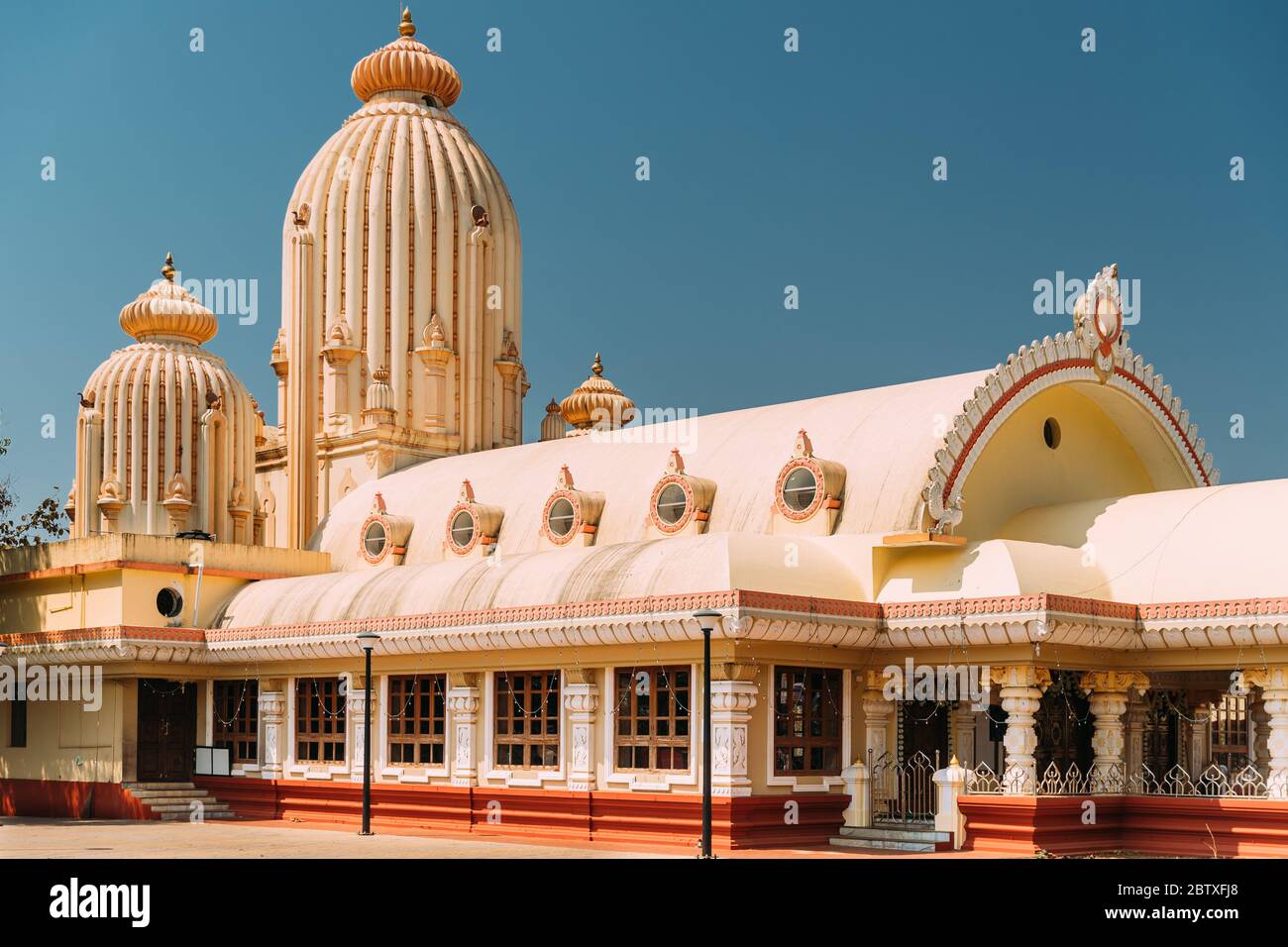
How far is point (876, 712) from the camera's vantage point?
1123 inches

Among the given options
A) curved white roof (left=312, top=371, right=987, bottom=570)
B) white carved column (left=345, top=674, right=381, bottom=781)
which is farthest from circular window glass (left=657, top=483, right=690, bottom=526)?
white carved column (left=345, top=674, right=381, bottom=781)

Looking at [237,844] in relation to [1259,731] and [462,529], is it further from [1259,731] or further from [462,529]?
[1259,731]

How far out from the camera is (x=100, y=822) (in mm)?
34281

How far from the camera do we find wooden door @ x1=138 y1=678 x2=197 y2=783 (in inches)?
1425

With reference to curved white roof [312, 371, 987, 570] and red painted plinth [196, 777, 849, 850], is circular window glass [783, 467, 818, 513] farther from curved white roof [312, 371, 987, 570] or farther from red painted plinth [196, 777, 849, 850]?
red painted plinth [196, 777, 849, 850]

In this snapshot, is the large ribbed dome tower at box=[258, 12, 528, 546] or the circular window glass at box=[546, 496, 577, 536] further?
the large ribbed dome tower at box=[258, 12, 528, 546]

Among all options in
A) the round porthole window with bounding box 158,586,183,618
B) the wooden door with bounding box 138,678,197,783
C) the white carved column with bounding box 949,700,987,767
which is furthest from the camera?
the round porthole window with bounding box 158,586,183,618

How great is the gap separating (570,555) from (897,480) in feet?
19.2

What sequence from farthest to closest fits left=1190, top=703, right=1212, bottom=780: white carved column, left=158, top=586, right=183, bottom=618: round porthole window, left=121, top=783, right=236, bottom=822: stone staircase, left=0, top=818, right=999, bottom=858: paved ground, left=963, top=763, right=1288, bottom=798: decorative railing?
1. left=158, top=586, right=183, bottom=618: round porthole window
2. left=121, top=783, right=236, bottom=822: stone staircase
3. left=1190, top=703, right=1212, bottom=780: white carved column
4. left=963, top=763, right=1288, bottom=798: decorative railing
5. left=0, top=818, right=999, bottom=858: paved ground

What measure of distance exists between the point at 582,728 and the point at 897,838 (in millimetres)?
5404

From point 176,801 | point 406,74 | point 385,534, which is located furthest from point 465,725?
point 406,74

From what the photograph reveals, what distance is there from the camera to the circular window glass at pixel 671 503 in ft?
106

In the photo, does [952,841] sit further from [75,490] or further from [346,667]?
[75,490]

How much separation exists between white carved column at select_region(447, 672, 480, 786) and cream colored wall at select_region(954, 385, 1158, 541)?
8.93 meters
